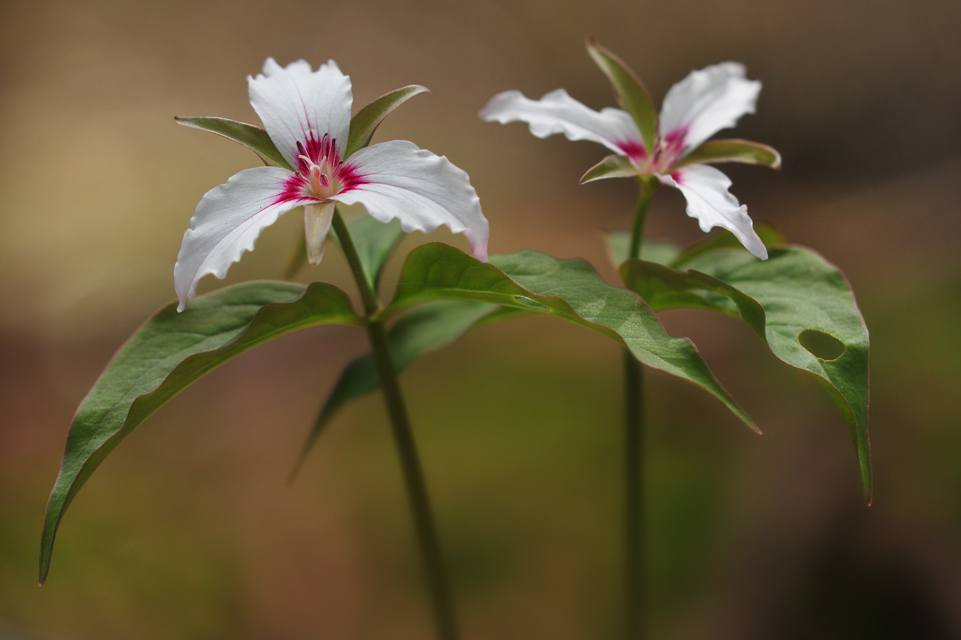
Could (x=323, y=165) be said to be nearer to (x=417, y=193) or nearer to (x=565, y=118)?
(x=417, y=193)

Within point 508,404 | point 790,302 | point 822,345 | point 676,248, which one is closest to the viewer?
point 790,302

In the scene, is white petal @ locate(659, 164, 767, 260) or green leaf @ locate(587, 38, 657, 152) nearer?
white petal @ locate(659, 164, 767, 260)

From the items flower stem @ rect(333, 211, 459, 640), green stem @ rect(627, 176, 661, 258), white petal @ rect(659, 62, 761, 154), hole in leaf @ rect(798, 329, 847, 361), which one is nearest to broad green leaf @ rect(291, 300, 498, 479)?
flower stem @ rect(333, 211, 459, 640)

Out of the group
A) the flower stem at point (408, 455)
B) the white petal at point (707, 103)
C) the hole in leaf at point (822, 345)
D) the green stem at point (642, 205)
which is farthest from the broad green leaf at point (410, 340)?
the hole in leaf at point (822, 345)

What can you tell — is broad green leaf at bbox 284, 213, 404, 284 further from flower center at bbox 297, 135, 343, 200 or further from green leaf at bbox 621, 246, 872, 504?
green leaf at bbox 621, 246, 872, 504

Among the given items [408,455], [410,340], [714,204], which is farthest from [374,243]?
[714,204]

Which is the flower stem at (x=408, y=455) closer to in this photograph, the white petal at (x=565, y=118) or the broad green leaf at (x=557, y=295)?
the broad green leaf at (x=557, y=295)

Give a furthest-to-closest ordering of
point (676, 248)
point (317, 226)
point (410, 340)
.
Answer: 1. point (676, 248)
2. point (410, 340)
3. point (317, 226)
